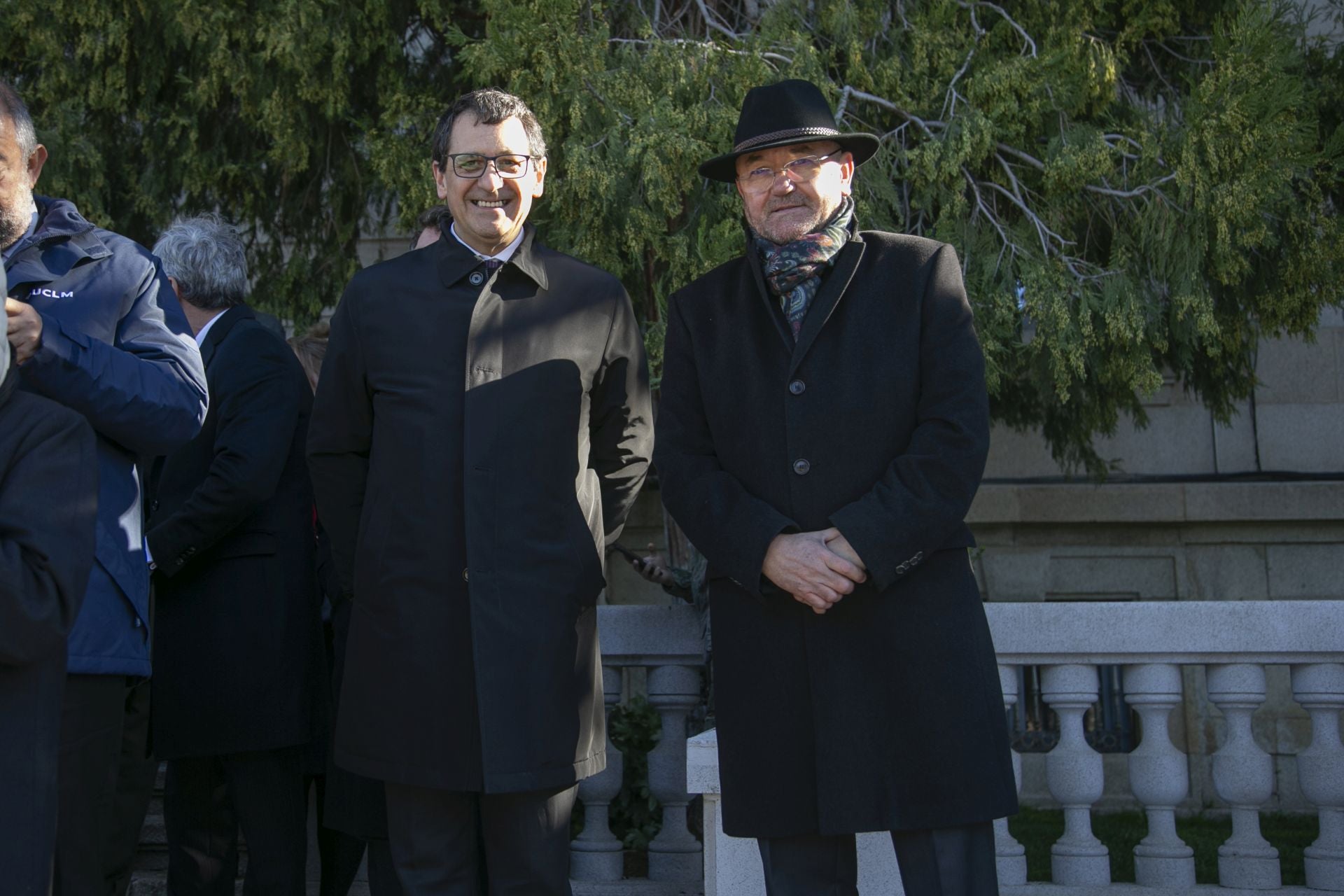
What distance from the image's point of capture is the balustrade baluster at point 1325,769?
4.00 metres

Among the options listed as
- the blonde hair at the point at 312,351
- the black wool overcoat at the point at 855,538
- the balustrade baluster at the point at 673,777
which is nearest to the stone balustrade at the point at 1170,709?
the balustrade baluster at the point at 673,777

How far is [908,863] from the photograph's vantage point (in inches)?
113

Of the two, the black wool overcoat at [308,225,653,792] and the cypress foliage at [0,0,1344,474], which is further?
the cypress foliage at [0,0,1344,474]

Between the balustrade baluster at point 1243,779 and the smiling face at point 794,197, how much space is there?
205 cm

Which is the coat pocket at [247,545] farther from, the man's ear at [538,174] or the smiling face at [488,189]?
the man's ear at [538,174]

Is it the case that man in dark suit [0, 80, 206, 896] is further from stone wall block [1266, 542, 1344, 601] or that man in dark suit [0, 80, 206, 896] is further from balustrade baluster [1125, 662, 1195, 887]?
stone wall block [1266, 542, 1344, 601]

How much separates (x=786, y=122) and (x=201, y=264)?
195 cm

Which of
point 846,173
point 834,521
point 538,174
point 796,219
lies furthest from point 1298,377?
point 834,521

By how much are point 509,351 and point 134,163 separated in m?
4.57

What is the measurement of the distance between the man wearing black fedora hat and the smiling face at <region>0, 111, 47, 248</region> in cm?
143

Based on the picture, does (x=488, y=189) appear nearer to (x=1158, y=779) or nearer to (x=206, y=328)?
(x=206, y=328)

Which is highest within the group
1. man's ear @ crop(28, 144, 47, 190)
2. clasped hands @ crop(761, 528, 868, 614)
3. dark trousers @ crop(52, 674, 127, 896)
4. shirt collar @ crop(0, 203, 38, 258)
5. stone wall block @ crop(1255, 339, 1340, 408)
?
stone wall block @ crop(1255, 339, 1340, 408)

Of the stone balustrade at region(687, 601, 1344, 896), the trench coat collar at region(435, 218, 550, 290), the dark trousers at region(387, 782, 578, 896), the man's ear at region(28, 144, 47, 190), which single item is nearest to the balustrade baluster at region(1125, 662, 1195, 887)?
the stone balustrade at region(687, 601, 1344, 896)

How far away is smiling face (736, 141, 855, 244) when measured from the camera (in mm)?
3137
